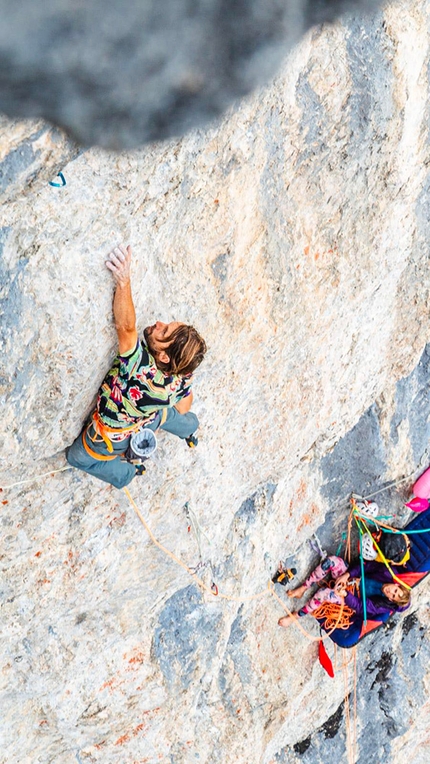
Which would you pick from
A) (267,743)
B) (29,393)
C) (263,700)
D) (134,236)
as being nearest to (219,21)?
(134,236)

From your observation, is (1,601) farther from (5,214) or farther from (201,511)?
(5,214)

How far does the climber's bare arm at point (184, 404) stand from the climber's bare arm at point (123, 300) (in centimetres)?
67

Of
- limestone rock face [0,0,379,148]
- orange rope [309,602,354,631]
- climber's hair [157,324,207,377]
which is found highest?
limestone rock face [0,0,379,148]

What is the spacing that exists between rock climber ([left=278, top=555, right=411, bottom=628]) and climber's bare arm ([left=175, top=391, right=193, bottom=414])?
269cm

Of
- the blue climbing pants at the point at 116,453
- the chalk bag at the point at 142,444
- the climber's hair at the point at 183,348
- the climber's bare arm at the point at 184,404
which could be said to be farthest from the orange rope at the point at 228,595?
the climber's hair at the point at 183,348

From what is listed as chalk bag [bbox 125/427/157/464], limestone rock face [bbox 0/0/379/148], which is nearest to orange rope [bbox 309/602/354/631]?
chalk bag [bbox 125/427/157/464]

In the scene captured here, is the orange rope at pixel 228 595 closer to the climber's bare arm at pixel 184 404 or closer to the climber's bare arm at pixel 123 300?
the climber's bare arm at pixel 184 404

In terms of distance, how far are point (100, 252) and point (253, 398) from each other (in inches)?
68.1

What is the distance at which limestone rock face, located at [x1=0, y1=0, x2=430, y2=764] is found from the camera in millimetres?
2799

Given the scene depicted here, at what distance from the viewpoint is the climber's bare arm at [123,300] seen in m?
2.80

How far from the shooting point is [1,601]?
3.62m

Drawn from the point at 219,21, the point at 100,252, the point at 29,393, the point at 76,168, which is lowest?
the point at 29,393

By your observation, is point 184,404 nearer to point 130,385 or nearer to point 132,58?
point 130,385

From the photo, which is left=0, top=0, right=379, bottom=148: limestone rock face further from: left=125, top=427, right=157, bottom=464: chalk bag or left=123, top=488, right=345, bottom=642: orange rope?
left=123, top=488, right=345, bottom=642: orange rope
